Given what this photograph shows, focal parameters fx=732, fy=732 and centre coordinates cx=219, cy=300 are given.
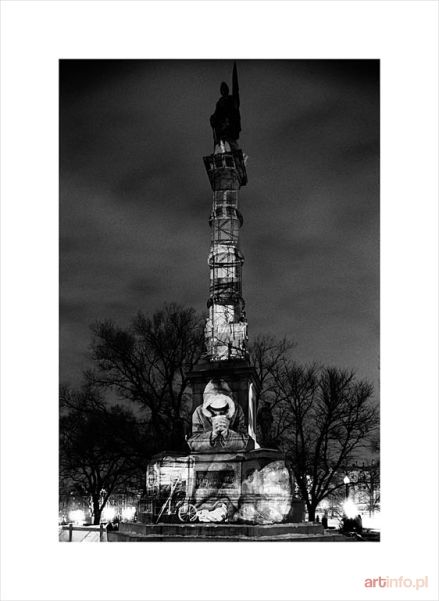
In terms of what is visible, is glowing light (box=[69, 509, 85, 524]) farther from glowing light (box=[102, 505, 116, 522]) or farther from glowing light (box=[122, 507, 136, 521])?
glowing light (box=[122, 507, 136, 521])

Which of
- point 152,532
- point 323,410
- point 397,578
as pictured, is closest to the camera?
point 397,578

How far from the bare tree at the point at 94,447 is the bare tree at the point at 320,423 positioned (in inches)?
223

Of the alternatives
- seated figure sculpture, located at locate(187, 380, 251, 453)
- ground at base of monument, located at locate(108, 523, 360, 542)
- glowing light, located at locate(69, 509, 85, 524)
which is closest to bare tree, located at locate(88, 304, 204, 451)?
glowing light, located at locate(69, 509, 85, 524)

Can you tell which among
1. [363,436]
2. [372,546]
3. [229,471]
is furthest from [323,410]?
[372,546]

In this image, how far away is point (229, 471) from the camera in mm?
19734

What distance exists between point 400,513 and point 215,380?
1033cm

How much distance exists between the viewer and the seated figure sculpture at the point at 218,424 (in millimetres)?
A: 20422

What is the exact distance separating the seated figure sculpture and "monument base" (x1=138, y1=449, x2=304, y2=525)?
0.37 meters

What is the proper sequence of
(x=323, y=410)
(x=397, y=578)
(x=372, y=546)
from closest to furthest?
(x=397, y=578), (x=372, y=546), (x=323, y=410)

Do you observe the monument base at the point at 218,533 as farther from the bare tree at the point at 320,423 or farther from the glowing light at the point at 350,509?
the bare tree at the point at 320,423

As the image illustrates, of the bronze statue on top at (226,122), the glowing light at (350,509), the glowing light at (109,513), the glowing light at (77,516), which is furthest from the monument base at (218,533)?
the bronze statue on top at (226,122)

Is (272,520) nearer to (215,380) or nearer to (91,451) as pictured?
(215,380)

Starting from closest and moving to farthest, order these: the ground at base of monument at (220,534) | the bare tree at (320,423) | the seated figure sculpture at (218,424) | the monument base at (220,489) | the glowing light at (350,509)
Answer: the ground at base of monument at (220,534), the monument base at (220,489), the seated figure sculpture at (218,424), the glowing light at (350,509), the bare tree at (320,423)

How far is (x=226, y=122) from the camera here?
79.0ft
